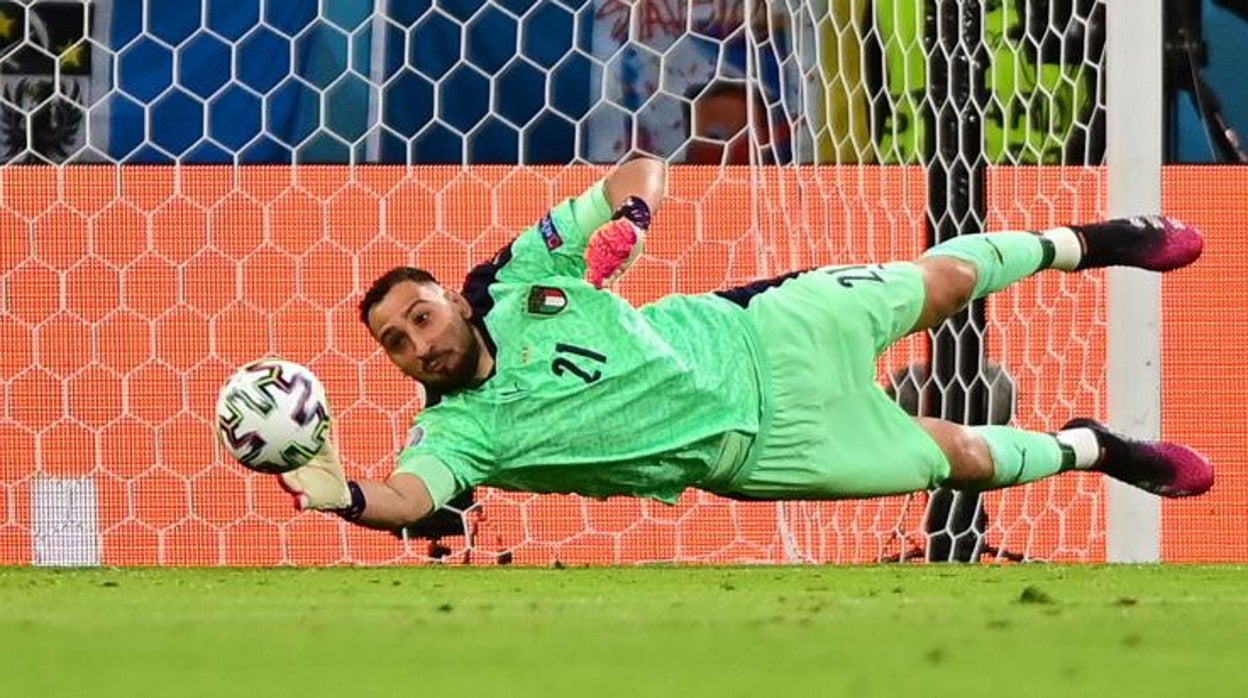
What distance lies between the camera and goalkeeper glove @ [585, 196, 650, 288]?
4.47 m

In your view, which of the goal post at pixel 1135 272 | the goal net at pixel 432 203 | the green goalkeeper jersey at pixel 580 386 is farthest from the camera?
the goal net at pixel 432 203

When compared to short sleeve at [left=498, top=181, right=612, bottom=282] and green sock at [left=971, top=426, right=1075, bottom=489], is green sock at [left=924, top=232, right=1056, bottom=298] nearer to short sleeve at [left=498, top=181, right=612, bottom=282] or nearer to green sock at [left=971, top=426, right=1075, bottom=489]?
green sock at [left=971, top=426, right=1075, bottom=489]

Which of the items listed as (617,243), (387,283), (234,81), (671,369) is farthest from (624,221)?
(234,81)

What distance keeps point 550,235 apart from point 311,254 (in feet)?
4.30

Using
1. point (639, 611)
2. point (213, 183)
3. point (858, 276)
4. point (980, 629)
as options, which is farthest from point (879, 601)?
point (213, 183)

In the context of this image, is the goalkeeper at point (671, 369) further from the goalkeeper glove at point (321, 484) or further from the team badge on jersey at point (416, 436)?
the goalkeeper glove at point (321, 484)

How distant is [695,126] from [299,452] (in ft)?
6.64

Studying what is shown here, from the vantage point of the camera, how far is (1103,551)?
235 inches

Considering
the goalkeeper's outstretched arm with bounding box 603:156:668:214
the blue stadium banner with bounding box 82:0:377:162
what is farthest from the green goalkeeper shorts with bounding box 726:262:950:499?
the blue stadium banner with bounding box 82:0:377:162

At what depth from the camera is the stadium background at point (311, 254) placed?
18.7ft

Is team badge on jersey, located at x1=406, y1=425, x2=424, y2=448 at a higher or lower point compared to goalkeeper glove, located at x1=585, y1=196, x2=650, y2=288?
lower

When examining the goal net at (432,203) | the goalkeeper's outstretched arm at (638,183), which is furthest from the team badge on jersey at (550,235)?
the goal net at (432,203)

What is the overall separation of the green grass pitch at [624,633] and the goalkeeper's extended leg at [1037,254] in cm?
48

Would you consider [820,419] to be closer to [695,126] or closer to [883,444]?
[883,444]
